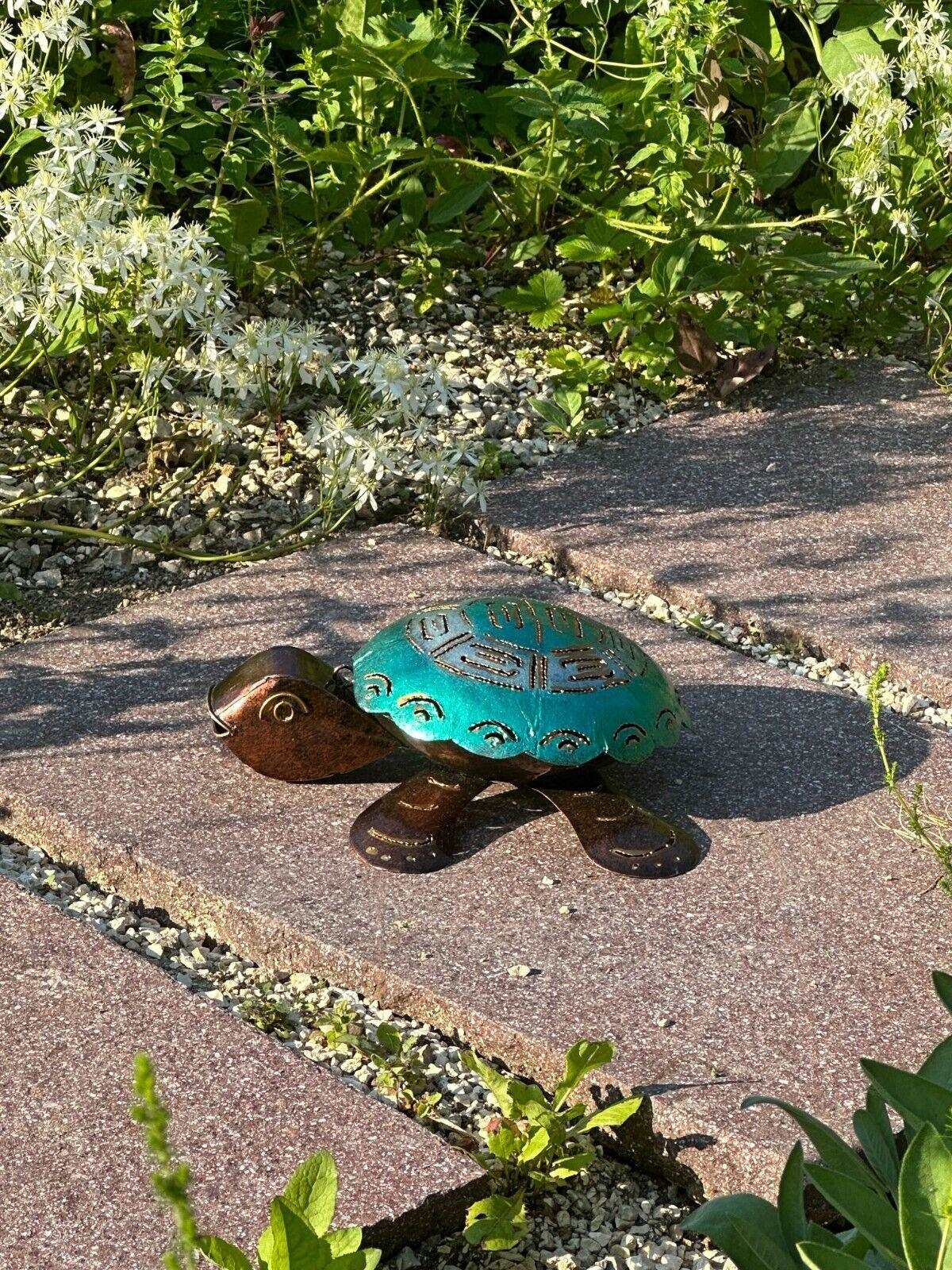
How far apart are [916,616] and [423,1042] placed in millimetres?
1495

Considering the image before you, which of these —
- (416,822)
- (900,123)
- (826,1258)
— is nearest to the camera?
(826,1258)

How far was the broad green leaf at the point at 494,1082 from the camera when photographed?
76.0 inches

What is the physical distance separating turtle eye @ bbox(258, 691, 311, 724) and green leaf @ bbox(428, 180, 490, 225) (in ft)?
6.53

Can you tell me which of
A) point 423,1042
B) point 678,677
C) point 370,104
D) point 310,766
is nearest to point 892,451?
point 678,677

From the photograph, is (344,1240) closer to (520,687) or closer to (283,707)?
(520,687)

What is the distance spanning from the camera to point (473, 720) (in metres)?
2.33

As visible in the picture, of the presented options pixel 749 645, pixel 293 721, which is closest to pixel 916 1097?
pixel 293 721

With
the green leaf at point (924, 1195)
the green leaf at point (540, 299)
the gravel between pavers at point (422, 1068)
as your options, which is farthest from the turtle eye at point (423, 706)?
the green leaf at point (540, 299)

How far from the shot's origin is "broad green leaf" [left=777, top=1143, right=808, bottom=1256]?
152 centimetres

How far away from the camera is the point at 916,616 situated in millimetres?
3148

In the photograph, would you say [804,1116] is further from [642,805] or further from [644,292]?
[644,292]

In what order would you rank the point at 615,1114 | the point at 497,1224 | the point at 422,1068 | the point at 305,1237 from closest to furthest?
the point at 305,1237 → the point at 497,1224 → the point at 615,1114 → the point at 422,1068

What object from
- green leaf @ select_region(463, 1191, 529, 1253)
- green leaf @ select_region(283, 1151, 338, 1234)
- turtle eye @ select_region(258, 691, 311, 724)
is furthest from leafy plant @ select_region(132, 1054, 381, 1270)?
turtle eye @ select_region(258, 691, 311, 724)

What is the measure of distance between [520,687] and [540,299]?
2.02 meters
